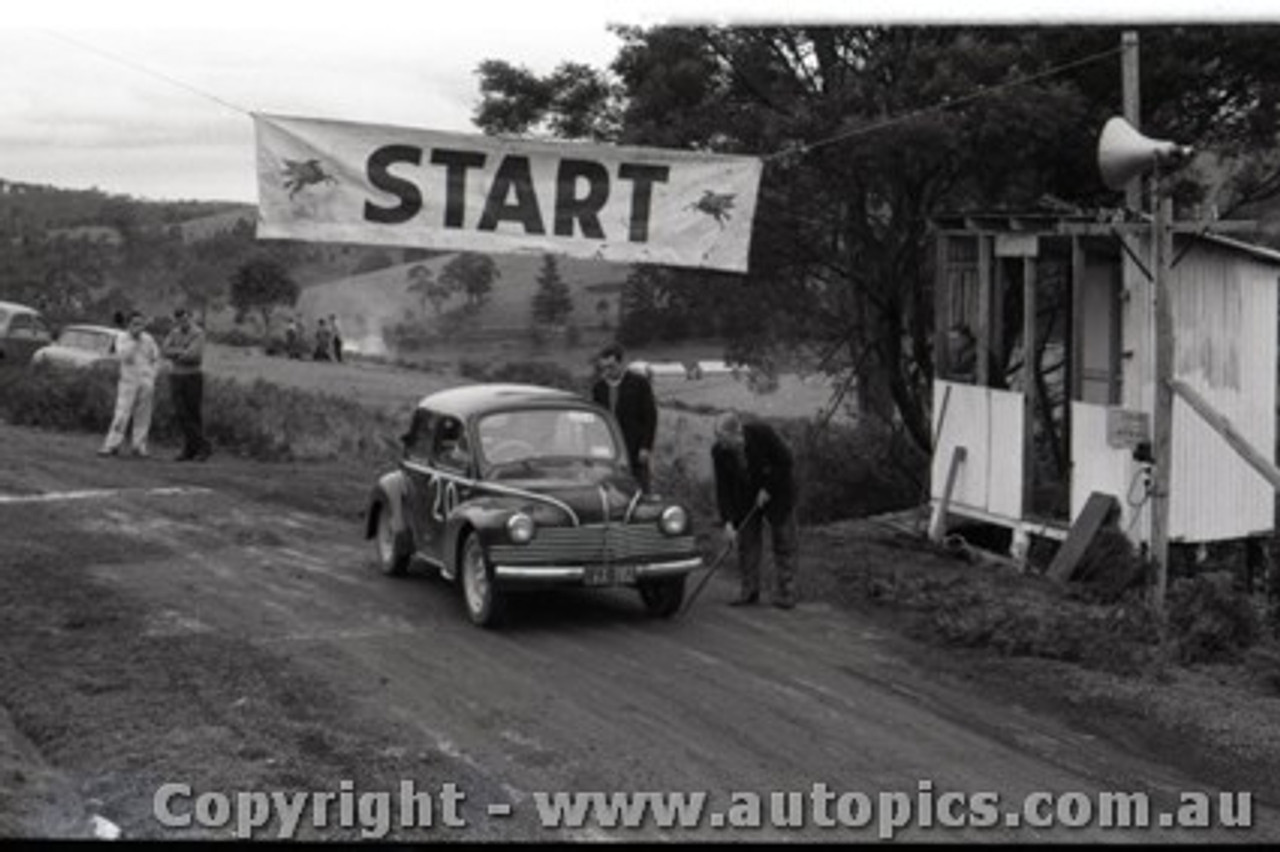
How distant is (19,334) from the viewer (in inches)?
1380

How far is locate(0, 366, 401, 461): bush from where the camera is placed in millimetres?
22000

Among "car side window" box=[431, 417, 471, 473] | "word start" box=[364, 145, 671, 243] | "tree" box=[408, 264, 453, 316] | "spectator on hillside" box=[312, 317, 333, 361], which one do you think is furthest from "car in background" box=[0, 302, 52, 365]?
"tree" box=[408, 264, 453, 316]

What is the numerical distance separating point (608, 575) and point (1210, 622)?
4.37 metres

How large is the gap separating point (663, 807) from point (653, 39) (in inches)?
551

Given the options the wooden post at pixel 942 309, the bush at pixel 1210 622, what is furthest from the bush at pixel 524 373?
the bush at pixel 1210 622

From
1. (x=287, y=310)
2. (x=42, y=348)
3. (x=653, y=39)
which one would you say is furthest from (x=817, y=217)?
(x=287, y=310)

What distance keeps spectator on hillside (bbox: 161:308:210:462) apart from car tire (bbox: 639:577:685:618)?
9.68 meters

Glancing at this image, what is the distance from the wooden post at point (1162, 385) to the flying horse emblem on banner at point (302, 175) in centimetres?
688

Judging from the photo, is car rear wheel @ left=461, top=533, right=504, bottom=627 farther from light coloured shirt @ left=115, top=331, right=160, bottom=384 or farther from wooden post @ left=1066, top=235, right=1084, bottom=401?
light coloured shirt @ left=115, top=331, right=160, bottom=384

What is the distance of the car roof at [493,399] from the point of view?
38.0 feet

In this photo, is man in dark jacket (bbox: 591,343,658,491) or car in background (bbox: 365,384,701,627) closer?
car in background (bbox: 365,384,701,627)

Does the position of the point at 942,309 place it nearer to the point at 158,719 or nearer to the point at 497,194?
the point at 497,194

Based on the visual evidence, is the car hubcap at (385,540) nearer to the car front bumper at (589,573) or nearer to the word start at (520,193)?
the car front bumper at (589,573)

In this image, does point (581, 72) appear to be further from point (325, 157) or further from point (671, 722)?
point (671, 722)
